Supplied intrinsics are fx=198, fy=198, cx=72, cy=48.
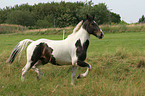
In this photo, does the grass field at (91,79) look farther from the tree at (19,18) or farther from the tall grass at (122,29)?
the tree at (19,18)

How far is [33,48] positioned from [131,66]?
3594 millimetres

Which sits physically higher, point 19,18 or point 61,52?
point 19,18

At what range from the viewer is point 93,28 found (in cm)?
489

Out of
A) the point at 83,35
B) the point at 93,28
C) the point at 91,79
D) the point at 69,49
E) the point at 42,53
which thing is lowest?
the point at 91,79

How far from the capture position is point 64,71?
263 inches

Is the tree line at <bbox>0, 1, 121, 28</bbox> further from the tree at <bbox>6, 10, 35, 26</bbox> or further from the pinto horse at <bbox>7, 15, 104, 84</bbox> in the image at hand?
the pinto horse at <bbox>7, 15, 104, 84</bbox>

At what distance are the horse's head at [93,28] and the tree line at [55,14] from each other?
126 feet

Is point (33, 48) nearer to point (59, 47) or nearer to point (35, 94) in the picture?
point (59, 47)

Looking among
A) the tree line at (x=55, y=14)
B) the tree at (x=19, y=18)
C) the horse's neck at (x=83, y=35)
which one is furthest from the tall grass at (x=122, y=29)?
the tree at (x=19, y=18)

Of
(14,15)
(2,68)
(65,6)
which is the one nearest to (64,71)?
(2,68)

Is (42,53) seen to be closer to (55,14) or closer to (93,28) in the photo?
(93,28)

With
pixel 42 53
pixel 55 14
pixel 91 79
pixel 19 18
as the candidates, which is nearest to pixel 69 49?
pixel 42 53

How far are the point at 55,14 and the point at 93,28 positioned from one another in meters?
53.1

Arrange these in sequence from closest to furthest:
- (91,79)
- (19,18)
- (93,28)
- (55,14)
A: (93,28), (91,79), (19,18), (55,14)
